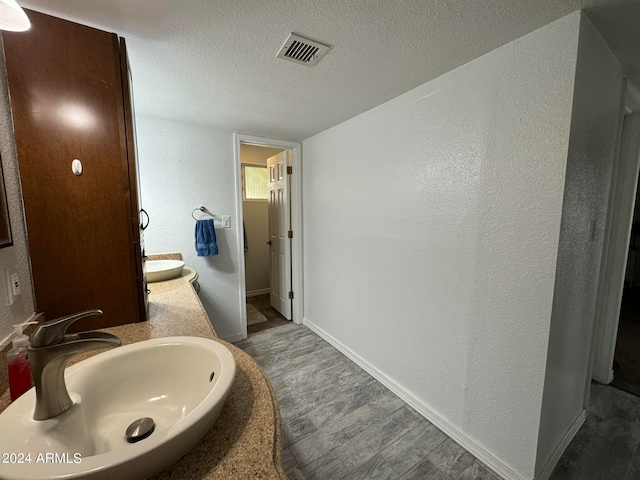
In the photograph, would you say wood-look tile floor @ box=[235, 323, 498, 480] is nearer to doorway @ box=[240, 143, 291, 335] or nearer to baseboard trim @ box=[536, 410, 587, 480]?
baseboard trim @ box=[536, 410, 587, 480]

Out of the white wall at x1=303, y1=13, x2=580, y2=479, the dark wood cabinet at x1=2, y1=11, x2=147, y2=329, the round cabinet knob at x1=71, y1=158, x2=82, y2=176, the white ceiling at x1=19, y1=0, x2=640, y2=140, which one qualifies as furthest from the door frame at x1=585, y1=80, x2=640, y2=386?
the round cabinet knob at x1=71, y1=158, x2=82, y2=176

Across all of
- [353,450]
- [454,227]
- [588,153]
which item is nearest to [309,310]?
[353,450]

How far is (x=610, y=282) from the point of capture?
1899mm

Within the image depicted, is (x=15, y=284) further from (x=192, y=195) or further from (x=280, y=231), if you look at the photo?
(x=280, y=231)

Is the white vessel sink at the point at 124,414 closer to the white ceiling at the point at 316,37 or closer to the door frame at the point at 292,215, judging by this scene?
the white ceiling at the point at 316,37

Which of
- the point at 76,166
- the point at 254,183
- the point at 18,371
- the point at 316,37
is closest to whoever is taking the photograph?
the point at 18,371

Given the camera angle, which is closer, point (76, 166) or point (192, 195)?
point (76, 166)

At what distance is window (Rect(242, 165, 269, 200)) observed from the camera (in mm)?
4098

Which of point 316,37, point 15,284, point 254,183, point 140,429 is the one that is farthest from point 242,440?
point 254,183

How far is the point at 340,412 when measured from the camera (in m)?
1.81

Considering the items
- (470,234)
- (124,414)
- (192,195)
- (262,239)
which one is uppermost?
(192,195)

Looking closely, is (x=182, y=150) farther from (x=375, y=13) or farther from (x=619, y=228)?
(x=619, y=228)

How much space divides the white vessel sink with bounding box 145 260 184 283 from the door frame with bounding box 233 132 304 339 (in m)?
0.71

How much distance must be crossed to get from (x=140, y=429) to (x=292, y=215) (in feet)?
8.18
